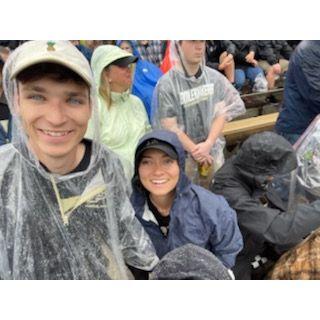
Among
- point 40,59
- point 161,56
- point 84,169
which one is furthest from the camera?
point 161,56

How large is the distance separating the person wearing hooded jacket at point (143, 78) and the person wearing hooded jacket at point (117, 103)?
436mm

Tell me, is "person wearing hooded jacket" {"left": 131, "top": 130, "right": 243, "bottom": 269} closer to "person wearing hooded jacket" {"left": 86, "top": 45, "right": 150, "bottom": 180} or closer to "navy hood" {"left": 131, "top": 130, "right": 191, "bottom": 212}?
"navy hood" {"left": 131, "top": 130, "right": 191, "bottom": 212}

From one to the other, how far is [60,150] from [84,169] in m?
0.10

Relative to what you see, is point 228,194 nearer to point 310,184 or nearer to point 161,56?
point 310,184

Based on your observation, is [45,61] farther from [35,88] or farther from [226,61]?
[226,61]

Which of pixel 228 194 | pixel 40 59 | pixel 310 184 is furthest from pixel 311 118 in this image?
pixel 40 59

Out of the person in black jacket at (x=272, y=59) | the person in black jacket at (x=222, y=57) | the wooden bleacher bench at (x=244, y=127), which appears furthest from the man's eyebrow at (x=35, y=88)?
the person in black jacket at (x=272, y=59)

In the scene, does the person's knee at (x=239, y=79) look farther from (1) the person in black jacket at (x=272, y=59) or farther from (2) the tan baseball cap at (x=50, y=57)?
(2) the tan baseball cap at (x=50, y=57)

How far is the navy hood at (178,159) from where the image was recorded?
1315 millimetres

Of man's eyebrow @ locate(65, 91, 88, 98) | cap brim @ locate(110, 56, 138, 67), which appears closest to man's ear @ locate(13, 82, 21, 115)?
man's eyebrow @ locate(65, 91, 88, 98)

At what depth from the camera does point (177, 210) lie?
52.6 inches

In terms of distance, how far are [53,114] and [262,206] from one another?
0.94m

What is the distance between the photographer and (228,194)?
5.05 feet

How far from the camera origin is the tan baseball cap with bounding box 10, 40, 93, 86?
82 cm
